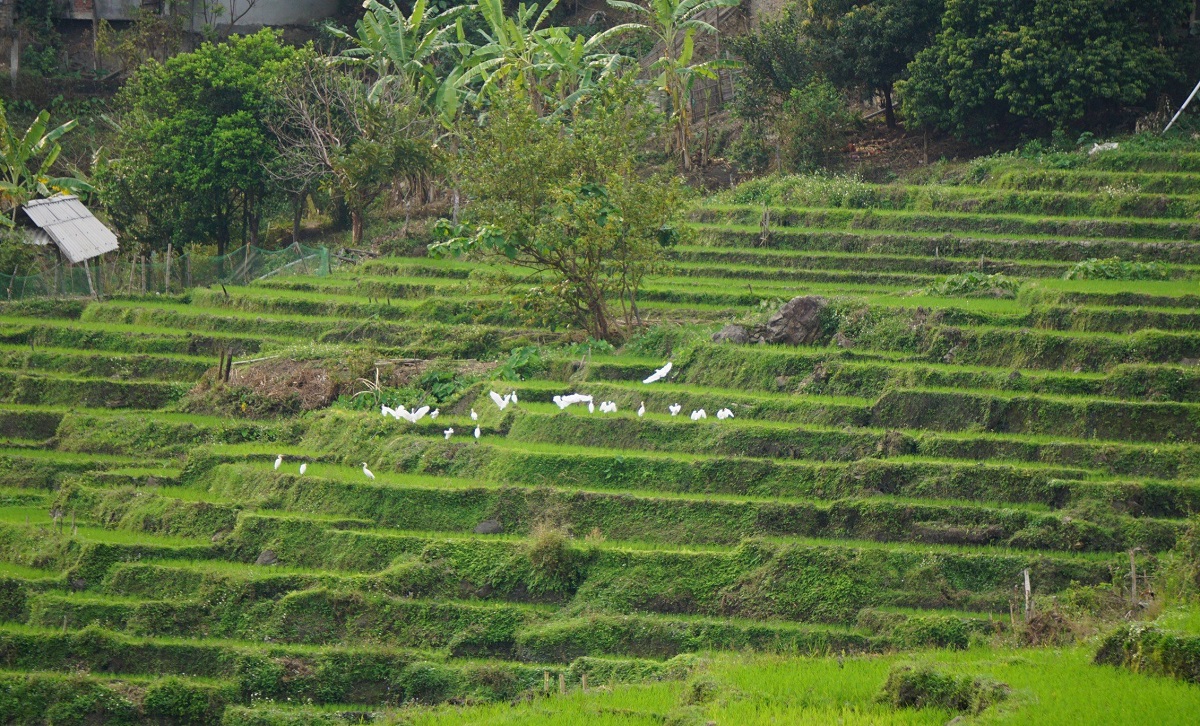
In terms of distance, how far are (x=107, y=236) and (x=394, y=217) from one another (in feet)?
20.3

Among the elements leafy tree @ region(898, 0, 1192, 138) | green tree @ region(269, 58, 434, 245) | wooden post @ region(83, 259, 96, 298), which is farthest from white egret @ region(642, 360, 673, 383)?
wooden post @ region(83, 259, 96, 298)

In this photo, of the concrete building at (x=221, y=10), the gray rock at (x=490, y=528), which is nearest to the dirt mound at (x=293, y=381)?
the gray rock at (x=490, y=528)

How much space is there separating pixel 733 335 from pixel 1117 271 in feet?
19.3

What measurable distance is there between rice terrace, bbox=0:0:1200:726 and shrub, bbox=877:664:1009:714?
0.12 ft

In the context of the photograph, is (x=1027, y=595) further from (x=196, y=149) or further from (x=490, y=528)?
(x=196, y=149)

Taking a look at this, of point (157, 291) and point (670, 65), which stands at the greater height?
point (670, 65)

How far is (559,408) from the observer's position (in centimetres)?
1923

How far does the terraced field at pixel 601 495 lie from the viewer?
15156 mm

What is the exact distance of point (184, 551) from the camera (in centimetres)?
1734

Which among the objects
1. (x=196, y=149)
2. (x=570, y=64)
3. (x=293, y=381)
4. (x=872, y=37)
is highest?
(x=872, y=37)

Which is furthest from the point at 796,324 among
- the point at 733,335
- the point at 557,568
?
the point at 557,568

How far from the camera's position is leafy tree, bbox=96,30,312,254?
29.4 meters

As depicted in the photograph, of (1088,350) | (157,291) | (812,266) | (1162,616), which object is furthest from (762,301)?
(157,291)

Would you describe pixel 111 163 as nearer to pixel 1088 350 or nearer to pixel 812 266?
pixel 812 266
